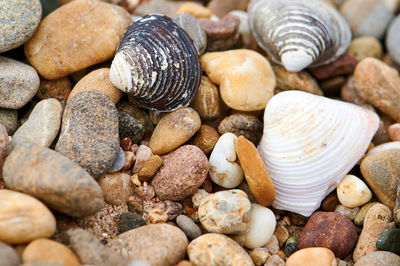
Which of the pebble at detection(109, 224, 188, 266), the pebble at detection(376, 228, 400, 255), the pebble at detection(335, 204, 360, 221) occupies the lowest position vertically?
the pebble at detection(335, 204, 360, 221)

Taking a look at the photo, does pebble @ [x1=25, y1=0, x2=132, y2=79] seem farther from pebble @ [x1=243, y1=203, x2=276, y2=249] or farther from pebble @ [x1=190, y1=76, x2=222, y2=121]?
pebble @ [x1=243, y1=203, x2=276, y2=249]

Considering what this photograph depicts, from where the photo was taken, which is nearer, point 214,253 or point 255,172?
point 214,253

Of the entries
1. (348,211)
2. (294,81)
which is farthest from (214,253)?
(294,81)

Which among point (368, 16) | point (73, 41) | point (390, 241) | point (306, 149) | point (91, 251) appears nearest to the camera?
point (91, 251)

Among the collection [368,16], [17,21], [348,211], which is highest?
[17,21]

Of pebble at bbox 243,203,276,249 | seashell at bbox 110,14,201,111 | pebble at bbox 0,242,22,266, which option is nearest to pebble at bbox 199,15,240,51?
seashell at bbox 110,14,201,111

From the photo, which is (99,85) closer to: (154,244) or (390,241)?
(154,244)

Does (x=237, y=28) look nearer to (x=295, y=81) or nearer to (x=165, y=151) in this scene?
(x=295, y=81)

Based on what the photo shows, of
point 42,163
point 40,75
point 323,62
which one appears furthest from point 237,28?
point 42,163
